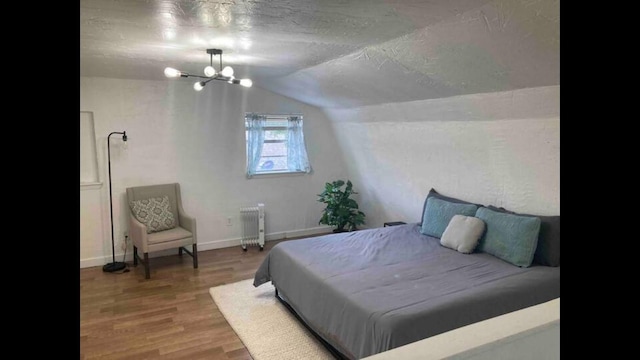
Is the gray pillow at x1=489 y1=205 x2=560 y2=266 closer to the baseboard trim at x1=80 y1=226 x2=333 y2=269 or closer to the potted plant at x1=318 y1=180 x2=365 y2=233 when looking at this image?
the potted plant at x1=318 y1=180 x2=365 y2=233

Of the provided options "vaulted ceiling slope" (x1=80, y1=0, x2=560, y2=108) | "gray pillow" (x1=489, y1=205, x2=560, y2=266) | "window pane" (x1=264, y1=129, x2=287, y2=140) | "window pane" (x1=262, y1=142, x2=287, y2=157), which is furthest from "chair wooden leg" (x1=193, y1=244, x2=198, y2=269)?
"gray pillow" (x1=489, y1=205, x2=560, y2=266)

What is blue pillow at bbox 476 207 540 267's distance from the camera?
3342 millimetres

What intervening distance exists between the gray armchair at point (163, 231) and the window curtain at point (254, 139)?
1.01 m

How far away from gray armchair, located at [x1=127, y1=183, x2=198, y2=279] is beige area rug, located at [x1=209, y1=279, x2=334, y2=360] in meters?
0.81

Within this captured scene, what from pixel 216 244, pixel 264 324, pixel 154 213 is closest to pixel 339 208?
pixel 216 244

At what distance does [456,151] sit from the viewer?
439 cm

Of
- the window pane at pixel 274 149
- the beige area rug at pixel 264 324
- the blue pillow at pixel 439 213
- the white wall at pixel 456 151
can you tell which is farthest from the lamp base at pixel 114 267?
the blue pillow at pixel 439 213

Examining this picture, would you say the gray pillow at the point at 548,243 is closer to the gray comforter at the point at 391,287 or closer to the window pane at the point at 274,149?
the gray comforter at the point at 391,287

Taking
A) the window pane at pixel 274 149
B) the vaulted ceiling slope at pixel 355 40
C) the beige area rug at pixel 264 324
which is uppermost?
the vaulted ceiling slope at pixel 355 40

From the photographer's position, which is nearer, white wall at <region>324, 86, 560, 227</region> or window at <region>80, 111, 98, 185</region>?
white wall at <region>324, 86, 560, 227</region>

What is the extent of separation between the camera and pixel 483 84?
10.8 ft

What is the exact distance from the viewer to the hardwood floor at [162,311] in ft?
10.3
